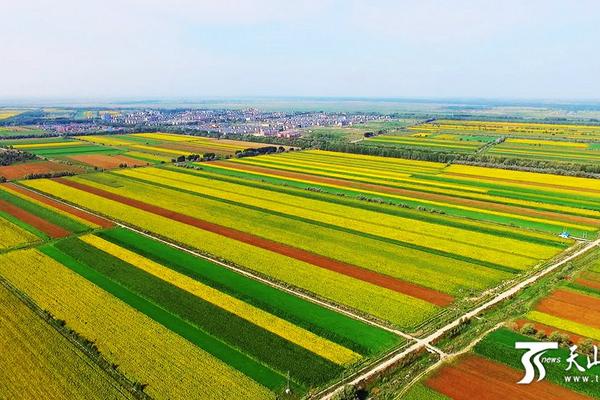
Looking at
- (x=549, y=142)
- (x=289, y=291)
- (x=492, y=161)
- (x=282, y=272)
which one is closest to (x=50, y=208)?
(x=282, y=272)

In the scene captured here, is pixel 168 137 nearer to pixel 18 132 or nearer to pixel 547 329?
pixel 18 132

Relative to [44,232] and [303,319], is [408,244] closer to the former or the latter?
[303,319]

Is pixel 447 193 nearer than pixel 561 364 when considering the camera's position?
No

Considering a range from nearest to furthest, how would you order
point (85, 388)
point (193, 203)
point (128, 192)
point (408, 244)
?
point (85, 388), point (408, 244), point (193, 203), point (128, 192)

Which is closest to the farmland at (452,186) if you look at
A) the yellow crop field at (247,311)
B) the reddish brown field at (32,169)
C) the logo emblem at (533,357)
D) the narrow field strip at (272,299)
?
the logo emblem at (533,357)

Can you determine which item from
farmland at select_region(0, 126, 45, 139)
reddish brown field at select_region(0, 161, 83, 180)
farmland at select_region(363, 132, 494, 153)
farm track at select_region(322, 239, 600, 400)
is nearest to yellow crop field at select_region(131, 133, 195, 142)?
farmland at select_region(0, 126, 45, 139)

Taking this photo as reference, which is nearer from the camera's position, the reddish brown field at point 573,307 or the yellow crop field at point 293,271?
the reddish brown field at point 573,307

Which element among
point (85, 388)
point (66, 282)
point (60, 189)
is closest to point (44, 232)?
point (66, 282)

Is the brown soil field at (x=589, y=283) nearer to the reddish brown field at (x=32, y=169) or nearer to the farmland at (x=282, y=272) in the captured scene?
the farmland at (x=282, y=272)
